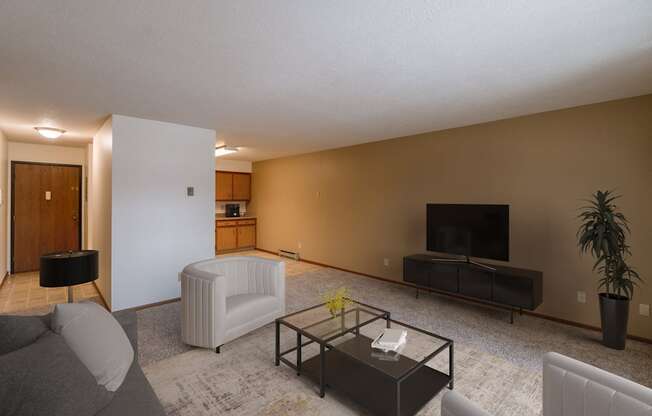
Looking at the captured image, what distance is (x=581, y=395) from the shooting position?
134cm

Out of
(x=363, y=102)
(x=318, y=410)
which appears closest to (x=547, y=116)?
(x=363, y=102)

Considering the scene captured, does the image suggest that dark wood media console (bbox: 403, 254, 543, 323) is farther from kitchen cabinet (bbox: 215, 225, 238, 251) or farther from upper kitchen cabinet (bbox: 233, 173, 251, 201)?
upper kitchen cabinet (bbox: 233, 173, 251, 201)

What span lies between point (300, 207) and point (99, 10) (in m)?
5.55

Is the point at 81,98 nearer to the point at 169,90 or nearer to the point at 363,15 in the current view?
the point at 169,90

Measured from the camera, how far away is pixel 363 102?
3.33 m

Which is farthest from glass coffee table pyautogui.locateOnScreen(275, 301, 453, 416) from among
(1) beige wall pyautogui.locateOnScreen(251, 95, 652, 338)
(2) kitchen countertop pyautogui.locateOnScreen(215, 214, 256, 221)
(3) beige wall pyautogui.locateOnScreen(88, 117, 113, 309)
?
(2) kitchen countertop pyautogui.locateOnScreen(215, 214, 256, 221)

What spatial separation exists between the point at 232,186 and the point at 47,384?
722 cm

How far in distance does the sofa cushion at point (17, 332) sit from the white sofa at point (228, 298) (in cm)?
122

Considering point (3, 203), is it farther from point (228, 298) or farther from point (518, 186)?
point (518, 186)

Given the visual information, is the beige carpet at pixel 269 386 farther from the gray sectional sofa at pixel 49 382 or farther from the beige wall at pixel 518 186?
the beige wall at pixel 518 186

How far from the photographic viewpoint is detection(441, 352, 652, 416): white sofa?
1.16 m

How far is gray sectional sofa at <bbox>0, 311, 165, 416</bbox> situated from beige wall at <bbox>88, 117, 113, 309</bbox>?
8.75ft

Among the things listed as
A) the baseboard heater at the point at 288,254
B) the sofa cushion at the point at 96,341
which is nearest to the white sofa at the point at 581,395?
the sofa cushion at the point at 96,341

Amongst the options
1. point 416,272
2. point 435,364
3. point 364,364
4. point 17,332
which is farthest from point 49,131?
point 435,364
